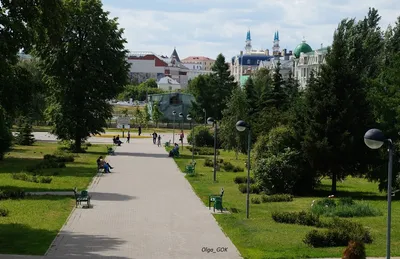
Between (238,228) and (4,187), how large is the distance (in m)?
14.5

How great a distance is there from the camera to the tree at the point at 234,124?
184ft

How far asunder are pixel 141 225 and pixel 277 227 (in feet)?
14.7

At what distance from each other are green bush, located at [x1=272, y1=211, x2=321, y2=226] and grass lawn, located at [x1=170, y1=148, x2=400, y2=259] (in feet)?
1.01

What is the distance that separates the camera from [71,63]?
5522cm

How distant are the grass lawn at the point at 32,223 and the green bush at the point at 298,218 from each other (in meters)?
7.27

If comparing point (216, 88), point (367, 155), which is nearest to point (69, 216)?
point (367, 155)

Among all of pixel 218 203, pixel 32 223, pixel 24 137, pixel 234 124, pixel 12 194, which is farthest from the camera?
pixel 24 137

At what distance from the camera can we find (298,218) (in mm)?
22172

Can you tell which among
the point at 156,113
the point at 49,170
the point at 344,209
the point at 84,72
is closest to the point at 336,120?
the point at 344,209

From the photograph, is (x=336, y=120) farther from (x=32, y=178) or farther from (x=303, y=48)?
(x=303, y=48)

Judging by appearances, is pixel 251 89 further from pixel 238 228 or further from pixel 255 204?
pixel 238 228

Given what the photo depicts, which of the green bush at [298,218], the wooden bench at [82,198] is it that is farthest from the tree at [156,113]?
the green bush at [298,218]

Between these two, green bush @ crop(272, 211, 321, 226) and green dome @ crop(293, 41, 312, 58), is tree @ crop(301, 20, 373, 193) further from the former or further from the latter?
green dome @ crop(293, 41, 312, 58)

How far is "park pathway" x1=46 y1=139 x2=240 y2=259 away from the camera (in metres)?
17.7
